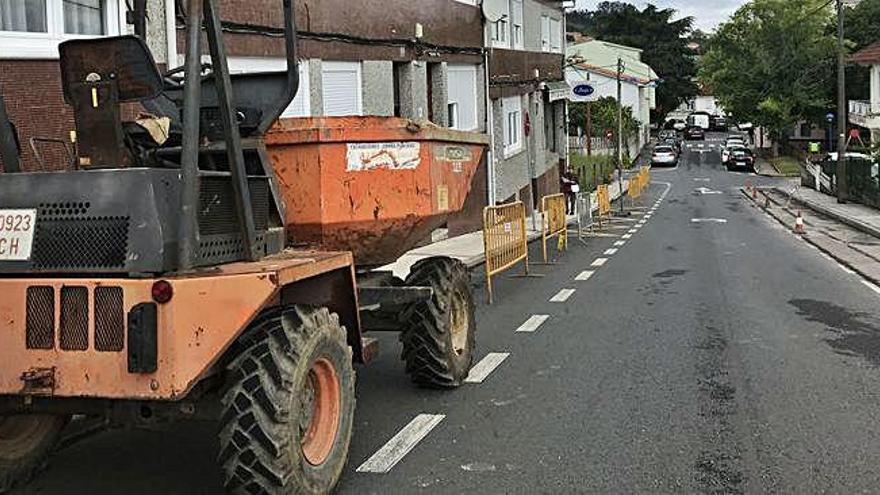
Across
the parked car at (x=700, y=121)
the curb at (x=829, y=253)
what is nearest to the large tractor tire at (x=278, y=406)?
the curb at (x=829, y=253)

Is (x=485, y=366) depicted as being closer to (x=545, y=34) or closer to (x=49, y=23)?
(x=49, y=23)

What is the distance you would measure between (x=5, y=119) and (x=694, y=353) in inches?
236

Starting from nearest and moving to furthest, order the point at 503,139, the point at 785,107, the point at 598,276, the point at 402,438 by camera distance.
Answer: the point at 402,438 < the point at 598,276 < the point at 503,139 < the point at 785,107

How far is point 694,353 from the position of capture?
895cm

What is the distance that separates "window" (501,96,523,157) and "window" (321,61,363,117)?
37.2ft

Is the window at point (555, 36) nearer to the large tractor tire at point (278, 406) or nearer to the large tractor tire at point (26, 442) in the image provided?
the large tractor tire at point (26, 442)

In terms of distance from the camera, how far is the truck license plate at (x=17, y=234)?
4514 mm

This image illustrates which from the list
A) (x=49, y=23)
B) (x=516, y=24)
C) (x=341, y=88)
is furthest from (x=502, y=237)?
(x=516, y=24)

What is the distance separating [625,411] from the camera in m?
6.85

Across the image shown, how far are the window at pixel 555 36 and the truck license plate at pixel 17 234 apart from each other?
115 feet

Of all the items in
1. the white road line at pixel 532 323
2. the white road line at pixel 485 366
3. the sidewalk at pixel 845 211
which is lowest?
the sidewalk at pixel 845 211

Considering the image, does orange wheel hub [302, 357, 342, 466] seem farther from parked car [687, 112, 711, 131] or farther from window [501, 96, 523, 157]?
parked car [687, 112, 711, 131]

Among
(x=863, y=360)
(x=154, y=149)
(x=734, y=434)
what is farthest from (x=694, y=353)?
(x=154, y=149)

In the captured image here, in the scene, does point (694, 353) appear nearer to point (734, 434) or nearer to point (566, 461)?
point (734, 434)
